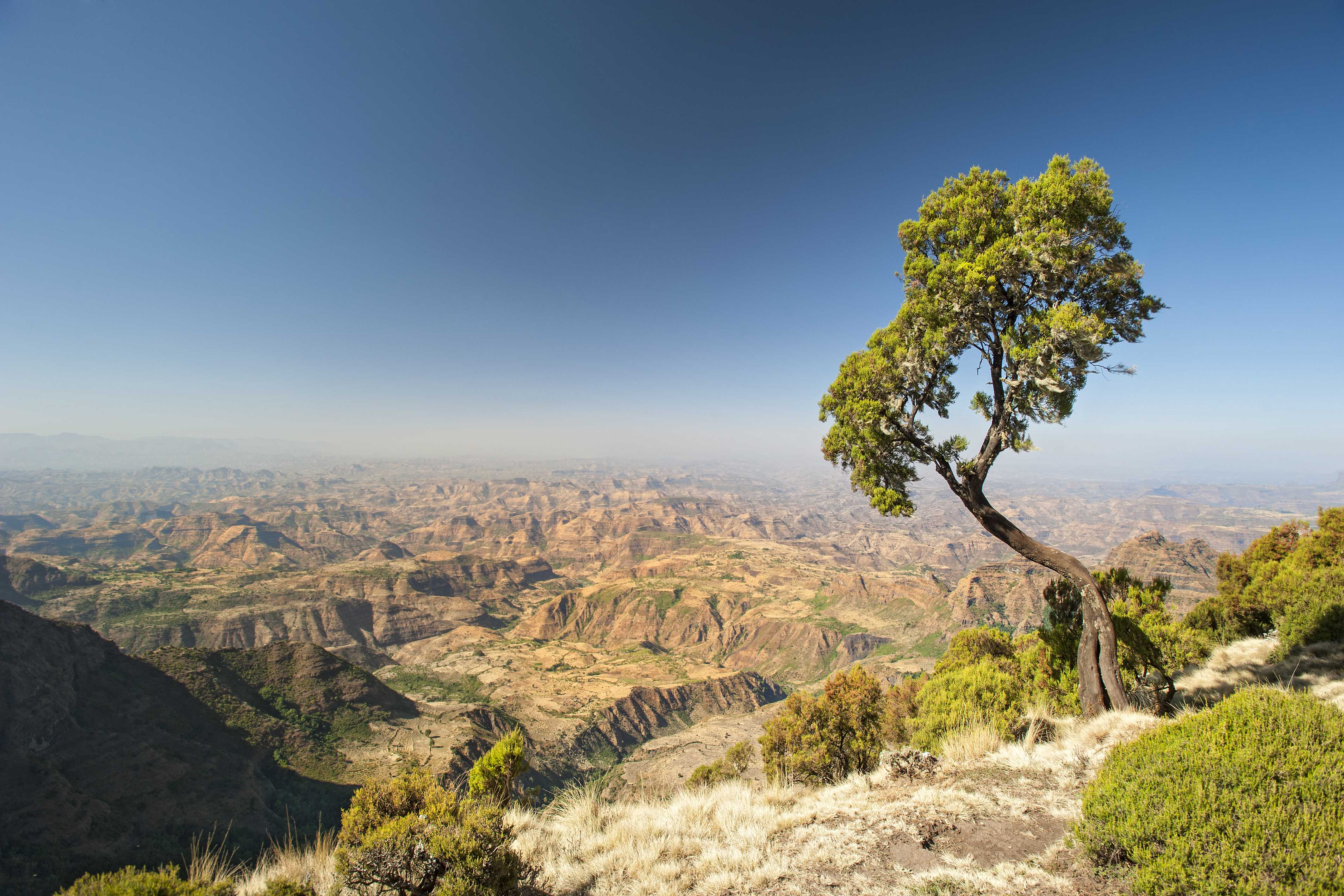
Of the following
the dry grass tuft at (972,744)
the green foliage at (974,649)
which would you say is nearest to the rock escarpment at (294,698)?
the green foliage at (974,649)

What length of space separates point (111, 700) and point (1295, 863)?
309ft

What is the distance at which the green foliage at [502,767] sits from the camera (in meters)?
17.1

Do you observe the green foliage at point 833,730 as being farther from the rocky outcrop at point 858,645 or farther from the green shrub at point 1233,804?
the rocky outcrop at point 858,645

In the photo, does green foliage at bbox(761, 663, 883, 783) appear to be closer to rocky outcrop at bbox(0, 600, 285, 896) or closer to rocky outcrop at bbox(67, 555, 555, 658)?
rocky outcrop at bbox(0, 600, 285, 896)

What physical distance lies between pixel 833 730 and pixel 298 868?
818 inches

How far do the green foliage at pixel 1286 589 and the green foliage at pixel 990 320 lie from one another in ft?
42.0

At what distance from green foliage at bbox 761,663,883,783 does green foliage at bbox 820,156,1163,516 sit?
47.3ft

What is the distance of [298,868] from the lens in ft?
24.8

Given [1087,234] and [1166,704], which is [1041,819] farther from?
[1087,234]

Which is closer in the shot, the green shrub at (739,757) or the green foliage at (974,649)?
the green foliage at (974,649)

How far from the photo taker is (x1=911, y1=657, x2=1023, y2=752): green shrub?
14.5 m

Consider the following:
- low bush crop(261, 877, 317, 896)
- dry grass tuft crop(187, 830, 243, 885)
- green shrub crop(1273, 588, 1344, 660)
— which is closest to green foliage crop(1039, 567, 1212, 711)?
green shrub crop(1273, 588, 1344, 660)

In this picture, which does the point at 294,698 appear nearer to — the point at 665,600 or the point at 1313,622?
the point at 1313,622

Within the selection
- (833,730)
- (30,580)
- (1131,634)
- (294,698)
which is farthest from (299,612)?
(1131,634)
